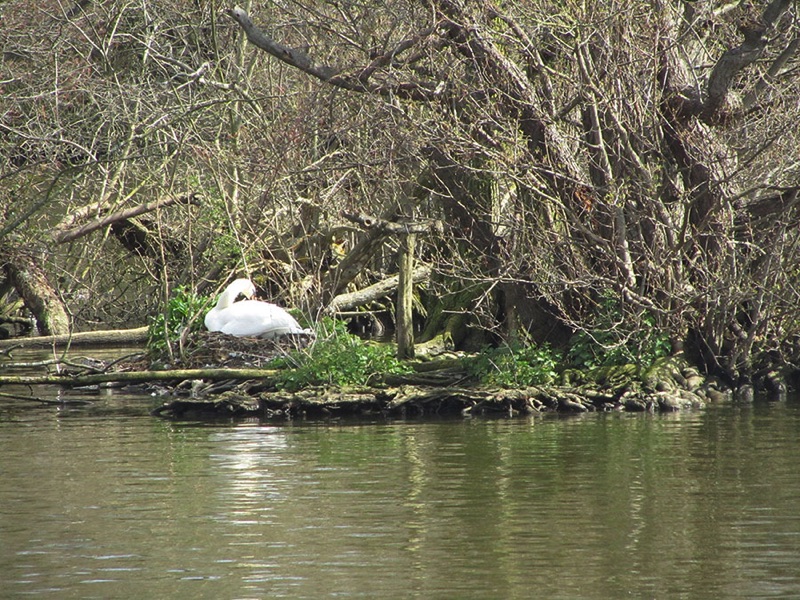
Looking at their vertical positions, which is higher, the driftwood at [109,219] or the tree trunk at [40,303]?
the driftwood at [109,219]

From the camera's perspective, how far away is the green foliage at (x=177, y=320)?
19.2 m

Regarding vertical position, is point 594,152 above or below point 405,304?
above

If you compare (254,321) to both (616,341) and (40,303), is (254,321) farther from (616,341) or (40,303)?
(40,303)

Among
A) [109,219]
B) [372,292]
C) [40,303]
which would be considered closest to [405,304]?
[372,292]

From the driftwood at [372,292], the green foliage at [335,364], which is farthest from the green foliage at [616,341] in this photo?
the driftwood at [372,292]

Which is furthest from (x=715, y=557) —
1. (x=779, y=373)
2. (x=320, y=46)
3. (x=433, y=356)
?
(x=320, y=46)

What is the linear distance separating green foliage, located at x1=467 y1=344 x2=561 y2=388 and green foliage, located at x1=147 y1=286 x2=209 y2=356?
434 centimetres

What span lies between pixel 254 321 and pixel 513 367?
352 centimetres

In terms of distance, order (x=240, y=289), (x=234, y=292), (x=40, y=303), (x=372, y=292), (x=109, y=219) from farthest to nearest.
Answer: (x=40, y=303) < (x=372, y=292) < (x=109, y=219) < (x=240, y=289) < (x=234, y=292)

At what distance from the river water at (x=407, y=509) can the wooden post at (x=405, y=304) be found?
356cm

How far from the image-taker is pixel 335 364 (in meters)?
16.7

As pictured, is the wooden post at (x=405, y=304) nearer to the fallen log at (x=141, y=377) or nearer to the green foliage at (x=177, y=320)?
Answer: the fallen log at (x=141, y=377)

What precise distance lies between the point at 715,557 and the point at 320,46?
15.7 metres

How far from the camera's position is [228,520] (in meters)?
9.98
